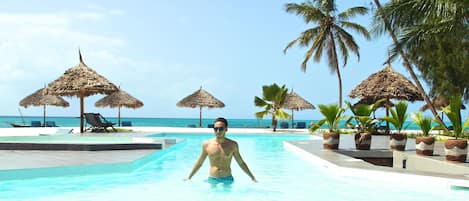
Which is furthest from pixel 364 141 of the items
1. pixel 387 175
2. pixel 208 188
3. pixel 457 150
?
pixel 208 188

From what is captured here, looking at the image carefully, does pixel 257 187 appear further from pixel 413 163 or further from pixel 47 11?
pixel 47 11

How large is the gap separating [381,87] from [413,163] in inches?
579

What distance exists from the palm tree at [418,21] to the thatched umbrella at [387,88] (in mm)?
5969

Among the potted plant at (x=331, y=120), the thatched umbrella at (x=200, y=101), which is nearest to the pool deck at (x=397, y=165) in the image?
the potted plant at (x=331, y=120)

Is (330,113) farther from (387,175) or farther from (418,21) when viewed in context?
(418,21)

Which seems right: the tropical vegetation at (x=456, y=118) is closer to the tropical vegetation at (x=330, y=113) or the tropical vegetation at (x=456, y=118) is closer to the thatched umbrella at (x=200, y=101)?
the tropical vegetation at (x=330, y=113)

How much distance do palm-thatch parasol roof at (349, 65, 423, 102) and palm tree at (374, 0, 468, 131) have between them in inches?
235

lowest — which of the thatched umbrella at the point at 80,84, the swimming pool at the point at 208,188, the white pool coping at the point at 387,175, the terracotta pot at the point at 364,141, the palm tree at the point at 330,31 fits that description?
the swimming pool at the point at 208,188

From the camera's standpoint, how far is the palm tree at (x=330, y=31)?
2119cm

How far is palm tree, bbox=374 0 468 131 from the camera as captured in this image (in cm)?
1237

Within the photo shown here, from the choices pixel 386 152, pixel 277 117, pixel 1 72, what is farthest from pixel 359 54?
pixel 1 72

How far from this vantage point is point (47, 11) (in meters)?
15.4

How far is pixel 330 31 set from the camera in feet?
69.8

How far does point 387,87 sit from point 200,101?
31.8 feet
